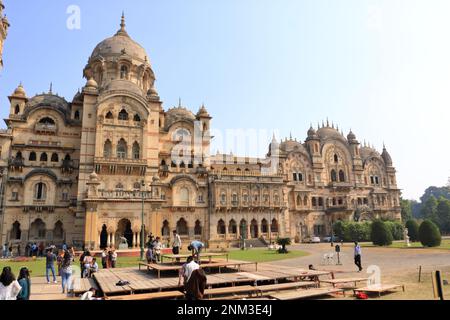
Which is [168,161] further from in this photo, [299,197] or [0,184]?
[299,197]

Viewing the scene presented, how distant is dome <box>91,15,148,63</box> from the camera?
142ft

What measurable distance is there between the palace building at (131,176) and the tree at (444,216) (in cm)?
2144

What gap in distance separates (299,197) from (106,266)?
117ft

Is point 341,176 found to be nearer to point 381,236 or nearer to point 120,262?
point 381,236

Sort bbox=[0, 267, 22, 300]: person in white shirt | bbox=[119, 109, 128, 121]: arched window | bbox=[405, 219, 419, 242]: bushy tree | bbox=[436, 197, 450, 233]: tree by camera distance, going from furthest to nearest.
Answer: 1. bbox=[436, 197, 450, 233]: tree
2. bbox=[405, 219, 419, 242]: bushy tree
3. bbox=[119, 109, 128, 121]: arched window
4. bbox=[0, 267, 22, 300]: person in white shirt

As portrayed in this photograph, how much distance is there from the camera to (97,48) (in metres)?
45.1

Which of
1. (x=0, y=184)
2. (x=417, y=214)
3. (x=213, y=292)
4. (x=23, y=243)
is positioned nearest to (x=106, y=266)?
(x=213, y=292)

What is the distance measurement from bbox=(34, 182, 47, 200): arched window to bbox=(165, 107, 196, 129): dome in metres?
15.6

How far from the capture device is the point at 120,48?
4378 centimetres

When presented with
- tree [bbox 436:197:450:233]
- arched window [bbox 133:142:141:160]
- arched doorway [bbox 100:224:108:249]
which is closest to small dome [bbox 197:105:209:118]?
arched window [bbox 133:142:141:160]

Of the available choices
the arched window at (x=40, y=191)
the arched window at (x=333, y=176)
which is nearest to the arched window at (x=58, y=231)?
the arched window at (x=40, y=191)

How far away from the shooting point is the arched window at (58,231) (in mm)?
35141

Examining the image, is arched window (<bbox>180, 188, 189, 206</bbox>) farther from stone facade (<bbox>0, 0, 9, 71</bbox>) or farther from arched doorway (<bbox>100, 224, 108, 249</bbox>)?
stone facade (<bbox>0, 0, 9, 71</bbox>)

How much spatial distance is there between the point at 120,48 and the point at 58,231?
79.4 feet
